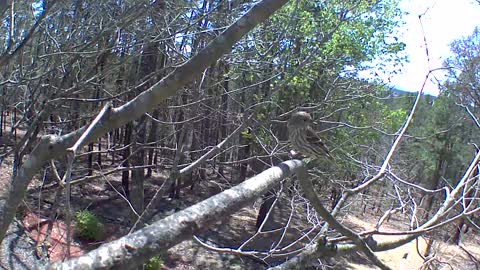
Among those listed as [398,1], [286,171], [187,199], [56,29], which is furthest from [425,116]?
[286,171]

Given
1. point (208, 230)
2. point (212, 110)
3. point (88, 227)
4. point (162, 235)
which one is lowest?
point (88, 227)

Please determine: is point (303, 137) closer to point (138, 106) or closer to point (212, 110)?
point (138, 106)

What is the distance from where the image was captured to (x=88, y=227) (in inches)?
466

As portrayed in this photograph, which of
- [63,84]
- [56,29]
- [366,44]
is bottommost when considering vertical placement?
[63,84]

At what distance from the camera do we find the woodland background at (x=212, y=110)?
2.39 meters

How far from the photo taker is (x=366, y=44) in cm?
1360

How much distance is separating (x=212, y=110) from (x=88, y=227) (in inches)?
271

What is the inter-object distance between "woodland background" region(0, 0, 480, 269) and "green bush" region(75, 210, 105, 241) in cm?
93

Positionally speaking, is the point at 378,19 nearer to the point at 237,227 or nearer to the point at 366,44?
the point at 366,44

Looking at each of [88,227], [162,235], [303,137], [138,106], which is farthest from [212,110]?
[88,227]

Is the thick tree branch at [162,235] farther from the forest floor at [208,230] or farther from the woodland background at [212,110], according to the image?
the forest floor at [208,230]

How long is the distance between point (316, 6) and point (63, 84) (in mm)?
8325

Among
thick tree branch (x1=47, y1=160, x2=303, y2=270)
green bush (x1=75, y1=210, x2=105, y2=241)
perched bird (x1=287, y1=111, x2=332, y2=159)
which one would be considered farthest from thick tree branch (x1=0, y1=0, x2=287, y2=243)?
green bush (x1=75, y1=210, x2=105, y2=241)

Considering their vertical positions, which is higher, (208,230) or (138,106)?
(138,106)
